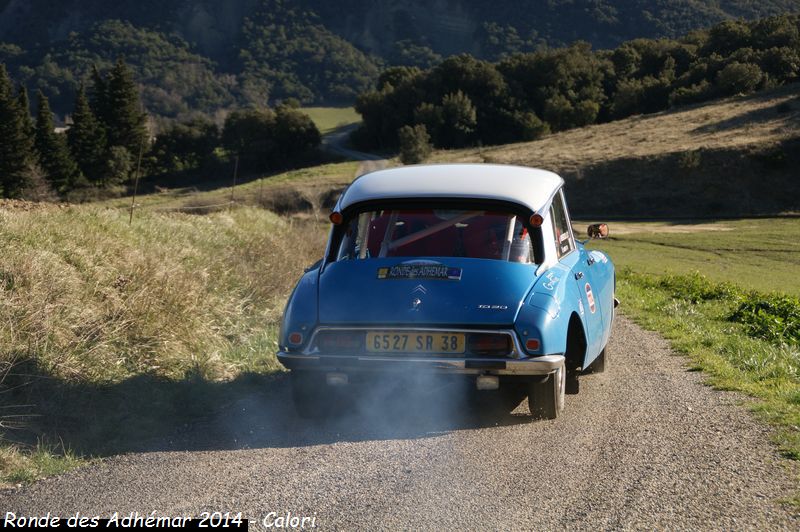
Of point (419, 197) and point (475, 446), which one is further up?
point (419, 197)

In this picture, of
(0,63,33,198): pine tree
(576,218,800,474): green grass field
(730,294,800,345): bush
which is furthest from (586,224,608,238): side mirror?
(0,63,33,198): pine tree

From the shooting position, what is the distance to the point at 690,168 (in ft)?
178

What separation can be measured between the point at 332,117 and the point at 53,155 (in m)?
98.1

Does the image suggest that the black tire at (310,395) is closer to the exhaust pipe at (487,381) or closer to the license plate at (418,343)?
the license plate at (418,343)

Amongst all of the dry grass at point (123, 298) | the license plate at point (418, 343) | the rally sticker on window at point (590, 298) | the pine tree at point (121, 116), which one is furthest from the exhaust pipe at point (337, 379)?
the pine tree at point (121, 116)

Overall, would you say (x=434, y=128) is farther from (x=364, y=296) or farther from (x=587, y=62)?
(x=364, y=296)

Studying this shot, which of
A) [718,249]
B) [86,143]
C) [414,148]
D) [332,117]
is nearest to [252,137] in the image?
[414,148]

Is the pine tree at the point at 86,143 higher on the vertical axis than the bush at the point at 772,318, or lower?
lower

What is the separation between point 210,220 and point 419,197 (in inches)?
411

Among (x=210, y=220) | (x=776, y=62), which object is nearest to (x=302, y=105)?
(x=776, y=62)

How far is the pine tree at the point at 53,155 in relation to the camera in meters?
57.6

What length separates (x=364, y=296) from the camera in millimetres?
6312

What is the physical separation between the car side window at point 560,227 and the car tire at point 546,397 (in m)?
1.17

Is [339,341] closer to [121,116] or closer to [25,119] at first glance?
[25,119]
